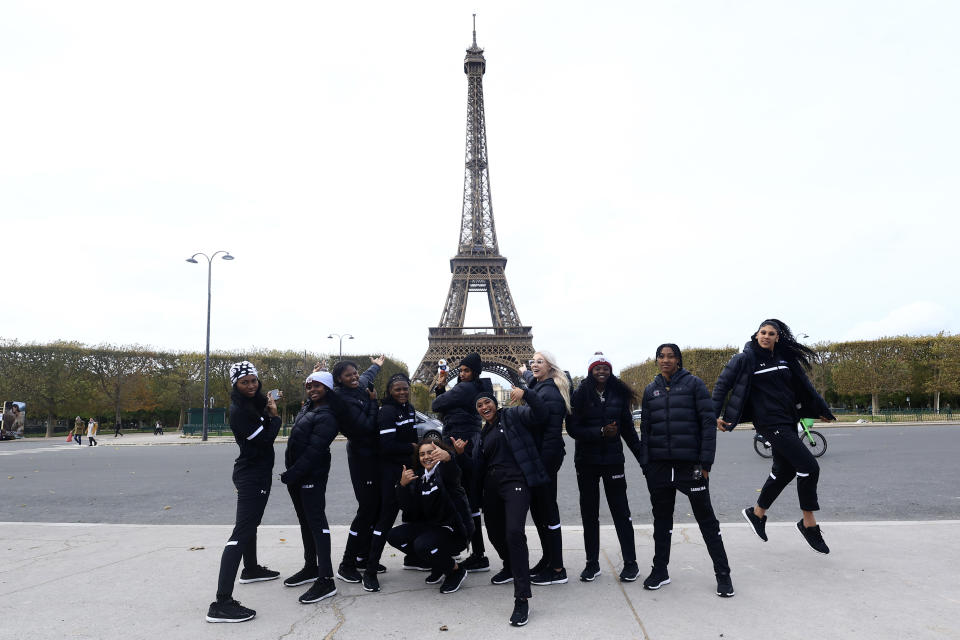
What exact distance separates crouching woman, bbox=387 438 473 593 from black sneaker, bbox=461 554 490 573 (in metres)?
0.15

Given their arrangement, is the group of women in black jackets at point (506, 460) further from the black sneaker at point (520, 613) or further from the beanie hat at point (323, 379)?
the black sneaker at point (520, 613)

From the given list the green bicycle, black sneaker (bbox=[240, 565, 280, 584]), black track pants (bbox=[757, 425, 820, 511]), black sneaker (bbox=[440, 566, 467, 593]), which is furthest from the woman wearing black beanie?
the green bicycle

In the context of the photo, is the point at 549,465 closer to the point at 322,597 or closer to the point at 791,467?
the point at 322,597

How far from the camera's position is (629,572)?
14.3 ft

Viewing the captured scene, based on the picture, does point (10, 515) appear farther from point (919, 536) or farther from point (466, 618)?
point (919, 536)

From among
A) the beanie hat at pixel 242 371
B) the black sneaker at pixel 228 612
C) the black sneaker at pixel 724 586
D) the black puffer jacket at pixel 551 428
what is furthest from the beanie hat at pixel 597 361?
the black sneaker at pixel 228 612

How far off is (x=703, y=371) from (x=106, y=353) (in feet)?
149

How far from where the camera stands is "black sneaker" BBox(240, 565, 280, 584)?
15.0 ft

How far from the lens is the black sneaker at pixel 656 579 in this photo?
4.15m

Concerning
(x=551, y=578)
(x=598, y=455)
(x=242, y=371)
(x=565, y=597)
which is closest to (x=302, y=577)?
(x=242, y=371)

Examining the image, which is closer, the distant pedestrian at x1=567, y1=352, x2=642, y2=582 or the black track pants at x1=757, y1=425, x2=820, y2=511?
the distant pedestrian at x1=567, y1=352, x2=642, y2=582

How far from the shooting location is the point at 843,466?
11.2m

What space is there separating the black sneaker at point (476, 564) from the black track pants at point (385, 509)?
74 centimetres

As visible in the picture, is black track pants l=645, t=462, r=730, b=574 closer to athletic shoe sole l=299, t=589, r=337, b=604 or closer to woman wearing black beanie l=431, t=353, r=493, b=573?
woman wearing black beanie l=431, t=353, r=493, b=573
